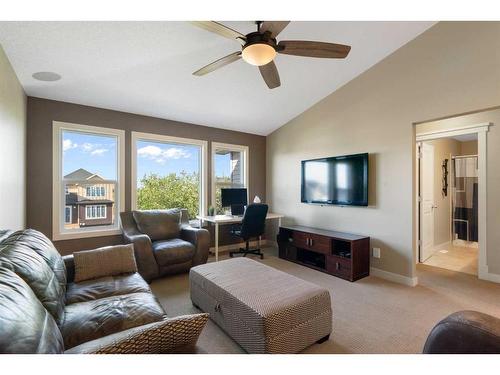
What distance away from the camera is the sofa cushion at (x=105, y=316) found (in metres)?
1.35

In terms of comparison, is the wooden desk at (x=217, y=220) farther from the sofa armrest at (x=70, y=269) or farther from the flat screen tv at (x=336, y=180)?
the sofa armrest at (x=70, y=269)

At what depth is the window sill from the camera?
332 centimetres

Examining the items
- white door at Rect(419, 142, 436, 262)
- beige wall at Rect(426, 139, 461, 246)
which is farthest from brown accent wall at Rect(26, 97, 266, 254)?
beige wall at Rect(426, 139, 461, 246)

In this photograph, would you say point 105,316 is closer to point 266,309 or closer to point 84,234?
point 266,309

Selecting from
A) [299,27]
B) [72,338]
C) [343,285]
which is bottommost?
[343,285]

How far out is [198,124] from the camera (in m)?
4.45

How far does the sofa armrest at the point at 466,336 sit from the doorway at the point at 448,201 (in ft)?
11.7

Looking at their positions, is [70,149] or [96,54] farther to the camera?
[70,149]

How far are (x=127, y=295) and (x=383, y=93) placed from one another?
147 inches

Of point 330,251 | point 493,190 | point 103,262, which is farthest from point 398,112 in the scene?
point 103,262

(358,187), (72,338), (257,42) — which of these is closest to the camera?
(72,338)

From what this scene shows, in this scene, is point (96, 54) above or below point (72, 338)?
above
